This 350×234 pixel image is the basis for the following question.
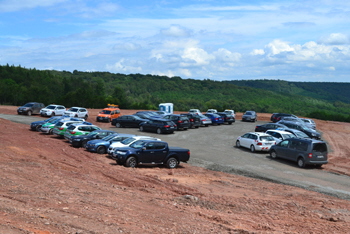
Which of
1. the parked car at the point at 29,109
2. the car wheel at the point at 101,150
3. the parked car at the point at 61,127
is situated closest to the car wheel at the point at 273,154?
the car wheel at the point at 101,150

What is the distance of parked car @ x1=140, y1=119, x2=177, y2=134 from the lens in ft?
125

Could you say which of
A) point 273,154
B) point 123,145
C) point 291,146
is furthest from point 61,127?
point 291,146

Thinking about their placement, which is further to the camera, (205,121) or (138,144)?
(205,121)

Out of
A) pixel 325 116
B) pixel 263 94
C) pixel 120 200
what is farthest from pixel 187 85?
pixel 120 200

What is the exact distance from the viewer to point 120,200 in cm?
1279

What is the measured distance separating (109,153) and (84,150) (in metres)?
2.97

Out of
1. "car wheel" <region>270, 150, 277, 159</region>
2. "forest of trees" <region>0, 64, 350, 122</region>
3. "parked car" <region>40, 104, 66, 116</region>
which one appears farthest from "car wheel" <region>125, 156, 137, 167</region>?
"forest of trees" <region>0, 64, 350, 122</region>

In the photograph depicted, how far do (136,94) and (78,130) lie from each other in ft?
411

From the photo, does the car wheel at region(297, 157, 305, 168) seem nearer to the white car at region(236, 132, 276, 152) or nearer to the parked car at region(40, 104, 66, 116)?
the white car at region(236, 132, 276, 152)

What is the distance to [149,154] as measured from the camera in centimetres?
2162

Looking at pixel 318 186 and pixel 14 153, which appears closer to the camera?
pixel 318 186

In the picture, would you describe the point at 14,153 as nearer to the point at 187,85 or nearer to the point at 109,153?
the point at 109,153

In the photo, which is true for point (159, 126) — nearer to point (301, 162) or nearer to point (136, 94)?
point (301, 162)

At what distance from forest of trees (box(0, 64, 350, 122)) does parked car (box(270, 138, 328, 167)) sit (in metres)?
47.1
